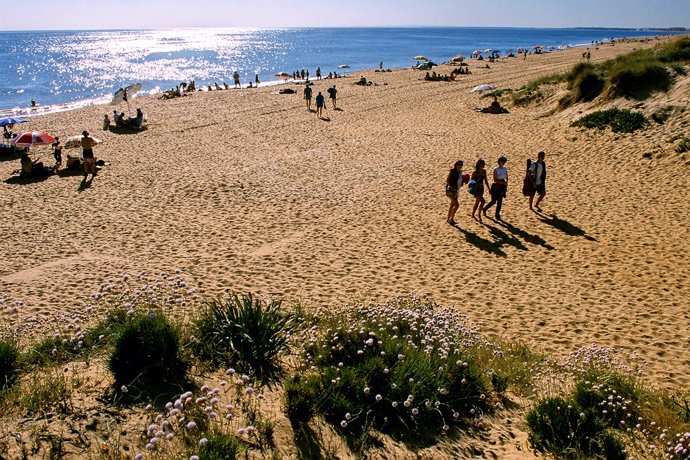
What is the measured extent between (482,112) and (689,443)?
916 inches

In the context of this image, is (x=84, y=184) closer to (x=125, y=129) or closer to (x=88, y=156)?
(x=88, y=156)

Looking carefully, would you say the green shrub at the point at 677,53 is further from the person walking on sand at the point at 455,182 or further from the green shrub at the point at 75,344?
the green shrub at the point at 75,344

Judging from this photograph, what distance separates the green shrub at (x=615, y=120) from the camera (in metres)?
17.8

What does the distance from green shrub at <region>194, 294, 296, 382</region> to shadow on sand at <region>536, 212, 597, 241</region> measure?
797 cm

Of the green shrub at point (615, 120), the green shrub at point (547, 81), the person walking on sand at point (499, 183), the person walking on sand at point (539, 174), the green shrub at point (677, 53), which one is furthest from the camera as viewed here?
the green shrub at point (547, 81)

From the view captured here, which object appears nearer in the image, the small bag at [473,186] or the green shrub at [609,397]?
the green shrub at [609,397]

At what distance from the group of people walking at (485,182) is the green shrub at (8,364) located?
906 centimetres

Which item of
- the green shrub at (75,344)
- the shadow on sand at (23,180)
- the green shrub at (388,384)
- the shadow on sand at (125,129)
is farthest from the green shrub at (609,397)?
the shadow on sand at (125,129)

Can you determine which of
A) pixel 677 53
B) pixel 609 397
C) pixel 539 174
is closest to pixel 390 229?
pixel 539 174

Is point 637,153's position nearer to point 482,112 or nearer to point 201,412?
point 482,112

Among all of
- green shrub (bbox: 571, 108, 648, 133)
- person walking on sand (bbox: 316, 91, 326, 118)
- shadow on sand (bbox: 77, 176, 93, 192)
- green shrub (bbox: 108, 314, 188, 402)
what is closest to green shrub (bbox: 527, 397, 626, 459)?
green shrub (bbox: 108, 314, 188, 402)

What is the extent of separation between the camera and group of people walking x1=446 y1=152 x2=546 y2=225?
1166 cm

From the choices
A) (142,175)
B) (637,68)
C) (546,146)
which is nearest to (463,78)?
(637,68)

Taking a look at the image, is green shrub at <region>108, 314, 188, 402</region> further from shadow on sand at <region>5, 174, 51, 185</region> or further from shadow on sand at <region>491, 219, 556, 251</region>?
shadow on sand at <region>5, 174, 51, 185</region>
